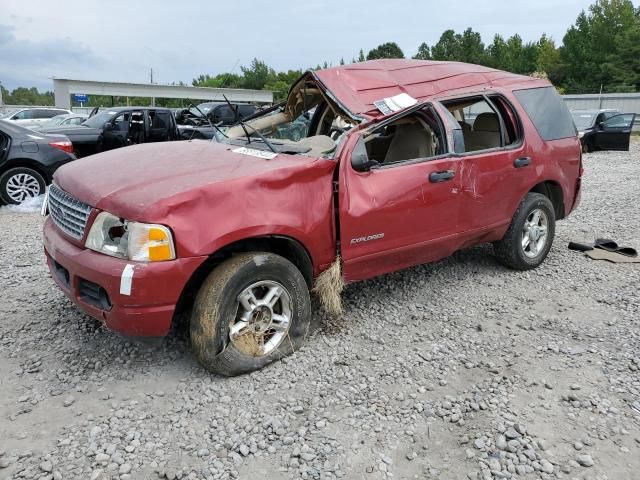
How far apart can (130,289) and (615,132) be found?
18.3 metres

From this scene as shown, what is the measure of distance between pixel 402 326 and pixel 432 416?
1.13 m

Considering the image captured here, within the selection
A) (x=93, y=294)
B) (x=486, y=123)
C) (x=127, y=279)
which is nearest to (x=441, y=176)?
(x=486, y=123)

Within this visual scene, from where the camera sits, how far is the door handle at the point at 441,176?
406 cm

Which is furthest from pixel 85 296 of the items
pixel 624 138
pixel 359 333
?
pixel 624 138

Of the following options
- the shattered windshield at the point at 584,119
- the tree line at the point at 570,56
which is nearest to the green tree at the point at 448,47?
the tree line at the point at 570,56

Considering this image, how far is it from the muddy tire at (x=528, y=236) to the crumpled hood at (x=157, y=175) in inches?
95.4

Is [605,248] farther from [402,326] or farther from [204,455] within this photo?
[204,455]

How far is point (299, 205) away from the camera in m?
3.41

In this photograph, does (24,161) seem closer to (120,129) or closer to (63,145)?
(63,145)

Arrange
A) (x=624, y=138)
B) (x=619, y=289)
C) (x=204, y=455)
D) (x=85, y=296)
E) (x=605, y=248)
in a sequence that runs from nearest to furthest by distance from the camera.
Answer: (x=204, y=455) < (x=85, y=296) < (x=619, y=289) < (x=605, y=248) < (x=624, y=138)

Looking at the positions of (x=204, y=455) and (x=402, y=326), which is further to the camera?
(x=402, y=326)

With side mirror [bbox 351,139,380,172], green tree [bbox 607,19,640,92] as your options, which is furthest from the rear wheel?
green tree [bbox 607,19,640,92]

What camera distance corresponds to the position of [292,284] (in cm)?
341

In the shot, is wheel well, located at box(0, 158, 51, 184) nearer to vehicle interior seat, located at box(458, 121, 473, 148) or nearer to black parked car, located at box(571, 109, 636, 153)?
vehicle interior seat, located at box(458, 121, 473, 148)
